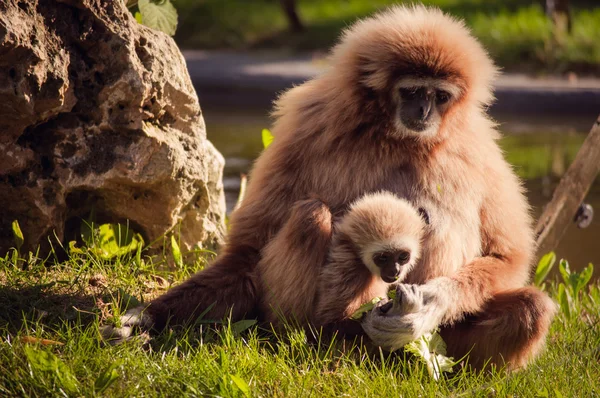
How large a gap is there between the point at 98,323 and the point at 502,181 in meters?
2.22

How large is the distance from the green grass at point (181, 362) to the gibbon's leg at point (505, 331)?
3.6 inches

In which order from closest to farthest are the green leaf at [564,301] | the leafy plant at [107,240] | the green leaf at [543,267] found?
the leafy plant at [107,240] < the green leaf at [564,301] < the green leaf at [543,267]

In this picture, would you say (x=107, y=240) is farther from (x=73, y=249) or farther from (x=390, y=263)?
(x=390, y=263)

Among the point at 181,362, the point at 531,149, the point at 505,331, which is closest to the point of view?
the point at 181,362

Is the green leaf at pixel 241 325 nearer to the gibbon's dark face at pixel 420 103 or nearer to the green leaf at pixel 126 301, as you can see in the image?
the green leaf at pixel 126 301

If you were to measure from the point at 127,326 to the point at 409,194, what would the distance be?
5.18 ft

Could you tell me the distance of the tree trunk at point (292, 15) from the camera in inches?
687

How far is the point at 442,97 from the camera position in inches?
174

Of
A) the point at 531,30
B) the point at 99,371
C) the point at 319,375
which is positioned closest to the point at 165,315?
the point at 99,371

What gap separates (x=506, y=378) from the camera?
160 inches

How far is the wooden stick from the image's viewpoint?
5910mm

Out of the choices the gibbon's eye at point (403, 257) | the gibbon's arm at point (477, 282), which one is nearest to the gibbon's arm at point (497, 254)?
the gibbon's arm at point (477, 282)

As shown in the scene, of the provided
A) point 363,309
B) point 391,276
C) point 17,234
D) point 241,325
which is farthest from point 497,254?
point 17,234

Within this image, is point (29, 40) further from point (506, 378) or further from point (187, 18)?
point (187, 18)
